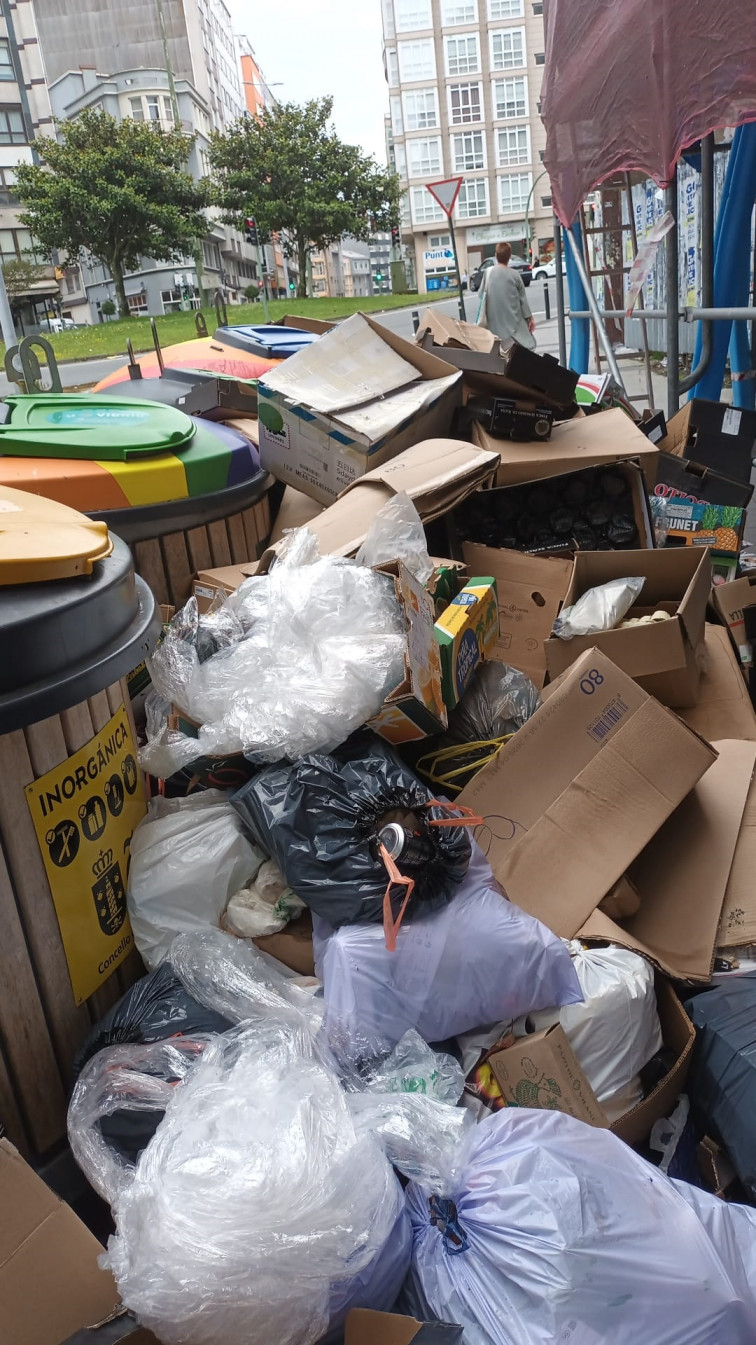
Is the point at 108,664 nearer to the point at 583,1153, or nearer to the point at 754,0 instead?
the point at 583,1153

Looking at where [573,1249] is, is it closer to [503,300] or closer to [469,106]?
[503,300]

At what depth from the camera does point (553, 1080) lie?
4.91ft

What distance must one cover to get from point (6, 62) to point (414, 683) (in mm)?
59637

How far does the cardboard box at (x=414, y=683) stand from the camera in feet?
6.31

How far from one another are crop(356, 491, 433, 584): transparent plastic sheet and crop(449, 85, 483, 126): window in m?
61.5

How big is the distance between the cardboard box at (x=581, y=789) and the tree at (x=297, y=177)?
32.5 meters

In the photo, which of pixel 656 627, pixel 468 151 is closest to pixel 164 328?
pixel 656 627

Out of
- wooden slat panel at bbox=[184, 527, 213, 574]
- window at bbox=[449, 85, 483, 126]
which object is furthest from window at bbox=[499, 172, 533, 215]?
wooden slat panel at bbox=[184, 527, 213, 574]

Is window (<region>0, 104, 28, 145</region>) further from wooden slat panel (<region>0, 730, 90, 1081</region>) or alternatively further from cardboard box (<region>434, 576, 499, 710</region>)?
wooden slat panel (<region>0, 730, 90, 1081</region>)

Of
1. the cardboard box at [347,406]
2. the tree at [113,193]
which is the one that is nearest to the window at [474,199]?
the tree at [113,193]

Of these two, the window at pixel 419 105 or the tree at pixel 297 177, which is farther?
the window at pixel 419 105

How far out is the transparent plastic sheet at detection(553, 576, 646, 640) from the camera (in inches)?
94.0

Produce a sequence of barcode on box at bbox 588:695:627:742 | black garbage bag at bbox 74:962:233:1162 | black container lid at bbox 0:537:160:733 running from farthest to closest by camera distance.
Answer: barcode on box at bbox 588:695:627:742
black garbage bag at bbox 74:962:233:1162
black container lid at bbox 0:537:160:733

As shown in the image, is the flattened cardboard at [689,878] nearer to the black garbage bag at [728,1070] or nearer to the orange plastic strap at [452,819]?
the black garbage bag at [728,1070]
